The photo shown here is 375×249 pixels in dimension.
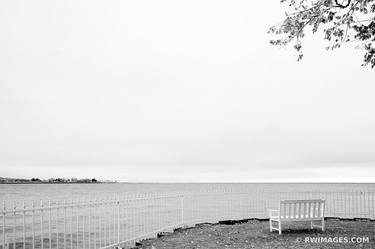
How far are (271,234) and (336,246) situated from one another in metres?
2.60

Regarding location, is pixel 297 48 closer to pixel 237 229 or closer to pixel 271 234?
pixel 271 234

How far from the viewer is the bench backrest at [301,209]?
12.0 metres

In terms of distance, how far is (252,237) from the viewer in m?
11.6

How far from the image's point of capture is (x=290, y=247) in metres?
9.68

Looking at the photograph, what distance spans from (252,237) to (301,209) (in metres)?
1.86

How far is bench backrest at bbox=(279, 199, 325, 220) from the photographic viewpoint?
12.0 meters

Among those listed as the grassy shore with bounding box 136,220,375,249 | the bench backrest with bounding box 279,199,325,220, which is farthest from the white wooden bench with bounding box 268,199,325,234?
the grassy shore with bounding box 136,220,375,249

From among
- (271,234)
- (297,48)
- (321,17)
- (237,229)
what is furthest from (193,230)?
(321,17)

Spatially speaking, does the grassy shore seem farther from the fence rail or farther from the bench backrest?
the fence rail

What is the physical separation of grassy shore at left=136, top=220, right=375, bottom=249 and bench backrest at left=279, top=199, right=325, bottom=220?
1.65 feet

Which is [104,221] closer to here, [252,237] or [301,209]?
[252,237]

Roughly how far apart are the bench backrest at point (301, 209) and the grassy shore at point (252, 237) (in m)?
0.50

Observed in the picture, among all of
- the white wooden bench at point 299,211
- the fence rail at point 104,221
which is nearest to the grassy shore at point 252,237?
the white wooden bench at point 299,211

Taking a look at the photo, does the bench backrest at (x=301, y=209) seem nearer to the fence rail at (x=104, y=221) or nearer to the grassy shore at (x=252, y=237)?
the grassy shore at (x=252, y=237)
